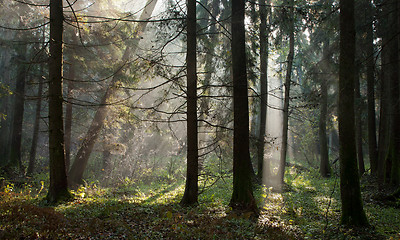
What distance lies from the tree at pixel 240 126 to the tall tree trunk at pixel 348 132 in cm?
235

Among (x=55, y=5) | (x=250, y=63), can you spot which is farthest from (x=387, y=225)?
(x=55, y=5)

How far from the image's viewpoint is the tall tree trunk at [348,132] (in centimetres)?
620

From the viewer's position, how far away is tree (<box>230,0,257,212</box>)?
7.54 metres

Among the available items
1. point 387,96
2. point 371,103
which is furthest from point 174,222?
point 371,103

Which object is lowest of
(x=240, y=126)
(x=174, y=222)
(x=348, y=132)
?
(x=174, y=222)

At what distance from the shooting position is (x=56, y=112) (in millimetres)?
7688

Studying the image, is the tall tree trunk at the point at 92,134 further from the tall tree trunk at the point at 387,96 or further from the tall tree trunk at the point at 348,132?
the tall tree trunk at the point at 387,96

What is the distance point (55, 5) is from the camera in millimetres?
7684

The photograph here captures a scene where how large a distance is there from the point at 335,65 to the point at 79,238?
13.3 metres

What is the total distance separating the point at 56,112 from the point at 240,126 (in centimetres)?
546

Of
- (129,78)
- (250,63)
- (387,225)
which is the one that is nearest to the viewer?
(387,225)

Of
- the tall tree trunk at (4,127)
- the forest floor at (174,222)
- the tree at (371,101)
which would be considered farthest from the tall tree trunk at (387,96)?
the tall tree trunk at (4,127)

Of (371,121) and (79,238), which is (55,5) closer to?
(79,238)

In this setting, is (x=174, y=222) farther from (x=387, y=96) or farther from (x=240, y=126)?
(x=387, y=96)
